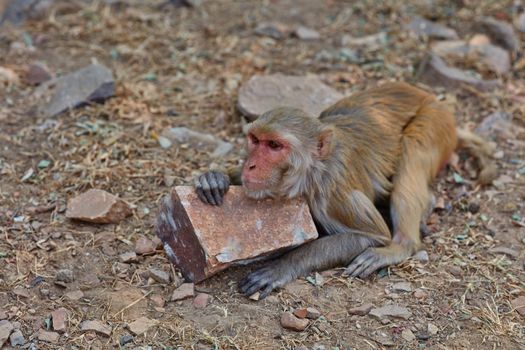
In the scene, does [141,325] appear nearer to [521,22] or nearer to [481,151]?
[481,151]

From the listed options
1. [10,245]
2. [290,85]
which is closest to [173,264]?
[10,245]

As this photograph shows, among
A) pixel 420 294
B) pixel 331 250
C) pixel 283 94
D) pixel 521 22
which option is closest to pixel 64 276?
pixel 331 250

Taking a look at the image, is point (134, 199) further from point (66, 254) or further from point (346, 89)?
point (346, 89)

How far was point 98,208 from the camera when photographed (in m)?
5.87

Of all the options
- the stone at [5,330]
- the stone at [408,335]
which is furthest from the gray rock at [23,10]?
the stone at [408,335]

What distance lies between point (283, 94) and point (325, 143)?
1865 mm

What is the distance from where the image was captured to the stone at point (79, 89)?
287 inches

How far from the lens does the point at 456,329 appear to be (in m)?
5.00

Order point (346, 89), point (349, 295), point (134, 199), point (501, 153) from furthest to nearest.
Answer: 1. point (346, 89)
2. point (501, 153)
3. point (134, 199)
4. point (349, 295)

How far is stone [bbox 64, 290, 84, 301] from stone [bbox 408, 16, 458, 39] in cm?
528

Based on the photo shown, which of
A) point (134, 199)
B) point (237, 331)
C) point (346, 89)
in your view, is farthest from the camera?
point (346, 89)

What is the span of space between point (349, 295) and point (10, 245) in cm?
238

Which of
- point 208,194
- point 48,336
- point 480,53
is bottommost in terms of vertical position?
point 48,336

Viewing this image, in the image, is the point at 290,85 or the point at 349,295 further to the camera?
the point at 290,85
